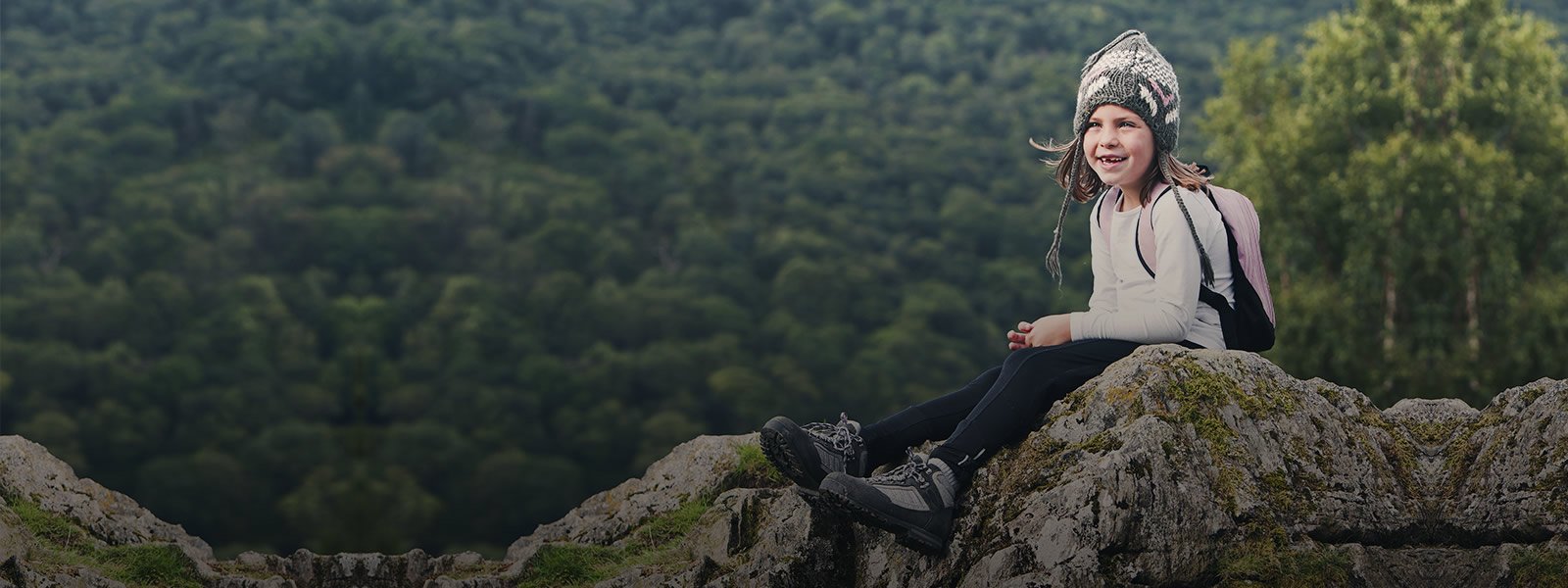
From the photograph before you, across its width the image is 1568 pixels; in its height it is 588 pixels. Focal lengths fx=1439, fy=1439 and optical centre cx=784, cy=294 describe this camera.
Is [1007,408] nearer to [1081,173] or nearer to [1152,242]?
[1152,242]

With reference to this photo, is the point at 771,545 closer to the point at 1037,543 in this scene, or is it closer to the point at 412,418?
the point at 1037,543

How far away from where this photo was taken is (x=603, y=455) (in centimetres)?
5844

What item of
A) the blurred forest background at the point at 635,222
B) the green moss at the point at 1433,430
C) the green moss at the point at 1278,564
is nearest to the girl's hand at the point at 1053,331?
the green moss at the point at 1278,564

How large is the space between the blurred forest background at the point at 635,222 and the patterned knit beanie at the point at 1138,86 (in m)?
15.4

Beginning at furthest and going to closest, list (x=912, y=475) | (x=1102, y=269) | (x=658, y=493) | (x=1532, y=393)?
(x=658, y=493) < (x=1102, y=269) < (x=1532, y=393) < (x=912, y=475)

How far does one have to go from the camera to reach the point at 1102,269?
7.12 m

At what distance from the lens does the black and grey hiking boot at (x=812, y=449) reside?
6707 mm

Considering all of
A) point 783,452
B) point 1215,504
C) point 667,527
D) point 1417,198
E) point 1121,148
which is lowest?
point 667,527

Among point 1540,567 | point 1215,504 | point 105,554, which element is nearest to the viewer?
point 1540,567

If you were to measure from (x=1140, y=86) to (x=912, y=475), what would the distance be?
2.19m

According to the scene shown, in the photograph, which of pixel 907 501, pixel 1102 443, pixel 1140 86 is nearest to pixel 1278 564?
pixel 1102 443

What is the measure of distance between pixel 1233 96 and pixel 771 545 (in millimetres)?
25594

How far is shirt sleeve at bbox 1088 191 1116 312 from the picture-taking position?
708 cm

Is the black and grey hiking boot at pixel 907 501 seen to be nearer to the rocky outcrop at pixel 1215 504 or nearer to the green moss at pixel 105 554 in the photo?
the rocky outcrop at pixel 1215 504
